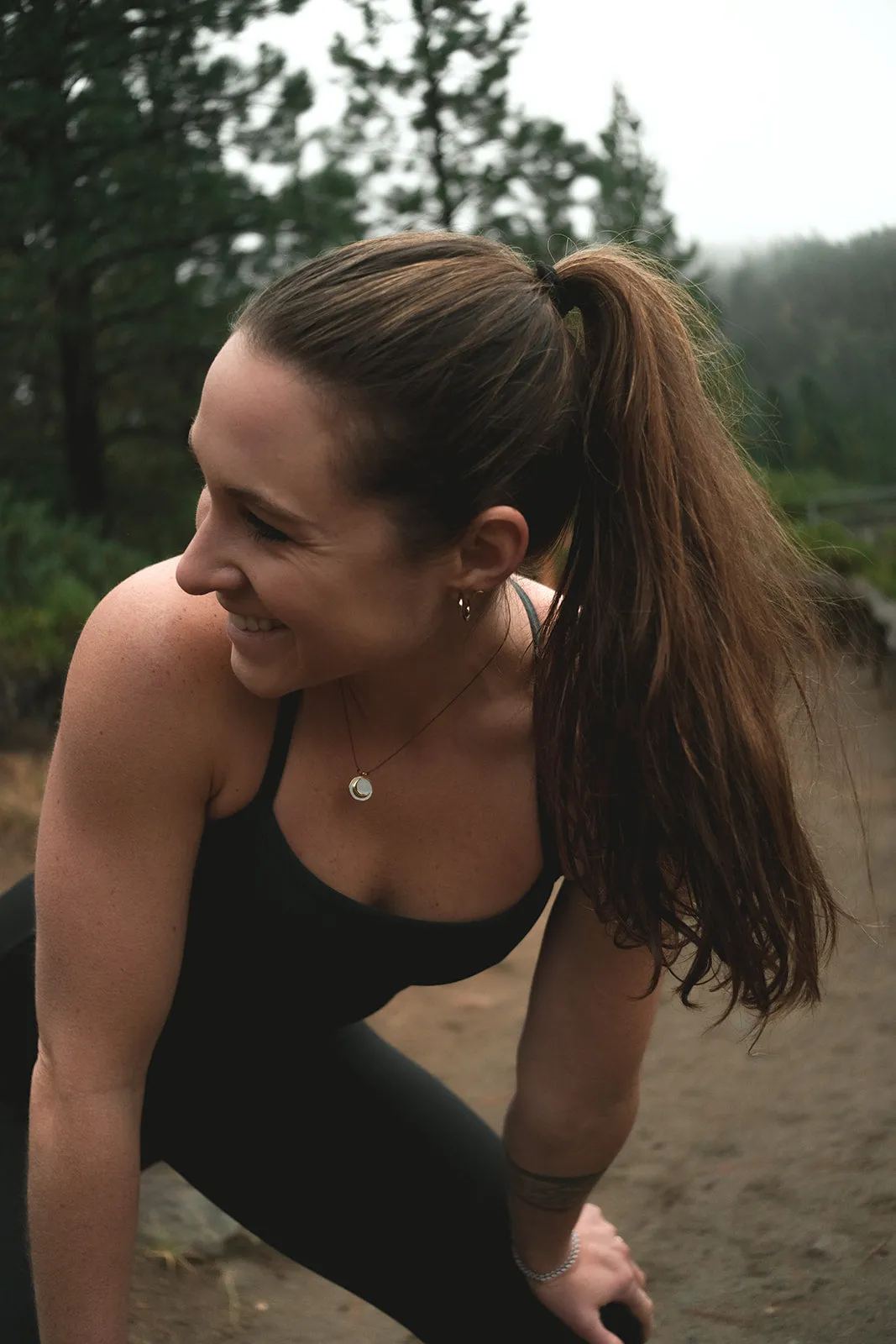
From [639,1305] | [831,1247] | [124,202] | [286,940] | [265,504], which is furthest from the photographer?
[124,202]

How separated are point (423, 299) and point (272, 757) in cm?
43

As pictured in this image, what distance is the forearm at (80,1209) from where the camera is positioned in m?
1.22

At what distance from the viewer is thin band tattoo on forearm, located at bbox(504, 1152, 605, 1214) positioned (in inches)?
60.7

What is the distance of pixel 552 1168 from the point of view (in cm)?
153

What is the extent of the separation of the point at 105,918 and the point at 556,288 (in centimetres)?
68

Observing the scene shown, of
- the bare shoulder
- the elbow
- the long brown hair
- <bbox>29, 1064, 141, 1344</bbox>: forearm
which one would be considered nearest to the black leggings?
the elbow

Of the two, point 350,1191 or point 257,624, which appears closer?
point 257,624

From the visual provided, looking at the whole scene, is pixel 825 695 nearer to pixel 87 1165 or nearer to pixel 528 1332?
pixel 528 1332

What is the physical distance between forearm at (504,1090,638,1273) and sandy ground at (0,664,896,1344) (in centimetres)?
41

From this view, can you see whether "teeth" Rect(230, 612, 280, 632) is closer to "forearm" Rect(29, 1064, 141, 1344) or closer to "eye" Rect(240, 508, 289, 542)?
"eye" Rect(240, 508, 289, 542)

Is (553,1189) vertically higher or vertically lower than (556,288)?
lower

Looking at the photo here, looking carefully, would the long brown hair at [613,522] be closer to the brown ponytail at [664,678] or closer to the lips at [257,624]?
the brown ponytail at [664,678]

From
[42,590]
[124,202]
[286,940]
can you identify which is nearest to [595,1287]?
[286,940]

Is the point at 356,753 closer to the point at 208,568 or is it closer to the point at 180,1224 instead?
the point at 208,568
